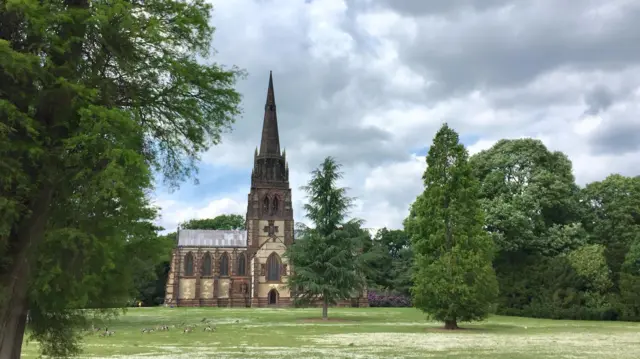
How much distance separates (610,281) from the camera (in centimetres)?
4591

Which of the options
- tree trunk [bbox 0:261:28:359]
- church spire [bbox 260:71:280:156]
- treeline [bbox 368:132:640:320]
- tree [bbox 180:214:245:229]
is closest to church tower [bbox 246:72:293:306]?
church spire [bbox 260:71:280:156]

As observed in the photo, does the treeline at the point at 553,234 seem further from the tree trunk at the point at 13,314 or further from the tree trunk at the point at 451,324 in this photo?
the tree trunk at the point at 13,314

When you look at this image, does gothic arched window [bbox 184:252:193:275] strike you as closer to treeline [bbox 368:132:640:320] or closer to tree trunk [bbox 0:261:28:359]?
treeline [bbox 368:132:640:320]

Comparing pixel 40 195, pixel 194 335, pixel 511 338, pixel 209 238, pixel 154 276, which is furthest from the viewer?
pixel 209 238

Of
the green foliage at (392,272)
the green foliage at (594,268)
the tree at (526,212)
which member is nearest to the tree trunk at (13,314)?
the tree at (526,212)

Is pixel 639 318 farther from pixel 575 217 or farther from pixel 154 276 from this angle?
pixel 154 276

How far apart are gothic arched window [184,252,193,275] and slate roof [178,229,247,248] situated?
1.67 meters

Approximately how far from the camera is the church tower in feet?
259

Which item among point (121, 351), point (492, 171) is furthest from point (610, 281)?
point (121, 351)

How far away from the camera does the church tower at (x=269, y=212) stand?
79.0m

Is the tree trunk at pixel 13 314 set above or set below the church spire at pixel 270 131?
below

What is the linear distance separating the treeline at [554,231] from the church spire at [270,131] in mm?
38394

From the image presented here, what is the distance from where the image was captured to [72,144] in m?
9.92

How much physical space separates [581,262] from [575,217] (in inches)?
325
